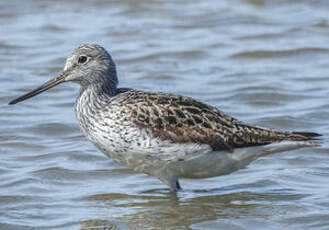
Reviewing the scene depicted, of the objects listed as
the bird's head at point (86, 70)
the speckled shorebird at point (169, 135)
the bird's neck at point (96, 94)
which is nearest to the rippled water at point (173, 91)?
the speckled shorebird at point (169, 135)

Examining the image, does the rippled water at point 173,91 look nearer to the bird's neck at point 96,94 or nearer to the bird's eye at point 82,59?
the bird's neck at point 96,94

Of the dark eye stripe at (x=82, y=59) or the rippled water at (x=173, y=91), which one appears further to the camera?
the dark eye stripe at (x=82, y=59)

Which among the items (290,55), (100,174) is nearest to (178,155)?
(100,174)

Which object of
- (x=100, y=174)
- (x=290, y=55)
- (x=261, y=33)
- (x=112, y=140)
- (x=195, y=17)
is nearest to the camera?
(x=112, y=140)

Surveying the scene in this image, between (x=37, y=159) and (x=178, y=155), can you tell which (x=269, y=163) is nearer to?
(x=178, y=155)

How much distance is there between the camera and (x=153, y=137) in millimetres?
9852

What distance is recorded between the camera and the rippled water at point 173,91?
9844mm

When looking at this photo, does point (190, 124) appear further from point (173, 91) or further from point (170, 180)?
point (173, 91)

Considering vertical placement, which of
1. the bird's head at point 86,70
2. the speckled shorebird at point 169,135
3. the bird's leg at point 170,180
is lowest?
the bird's leg at point 170,180

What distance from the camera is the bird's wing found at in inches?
391

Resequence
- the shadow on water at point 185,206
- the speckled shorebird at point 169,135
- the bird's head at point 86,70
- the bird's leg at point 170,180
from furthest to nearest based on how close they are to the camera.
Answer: the bird's head at point 86,70 < the bird's leg at point 170,180 < the speckled shorebird at point 169,135 < the shadow on water at point 185,206

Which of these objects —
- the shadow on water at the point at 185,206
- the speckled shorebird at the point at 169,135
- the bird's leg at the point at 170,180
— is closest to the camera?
the shadow on water at the point at 185,206

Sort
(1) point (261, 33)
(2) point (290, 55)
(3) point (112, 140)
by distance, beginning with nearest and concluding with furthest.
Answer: (3) point (112, 140) → (2) point (290, 55) → (1) point (261, 33)

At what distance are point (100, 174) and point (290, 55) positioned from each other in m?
6.51
